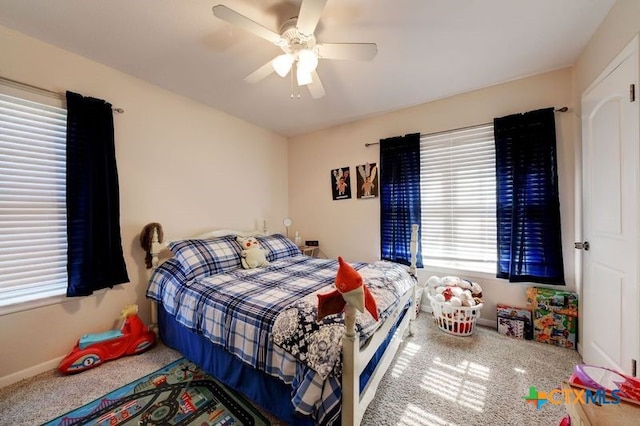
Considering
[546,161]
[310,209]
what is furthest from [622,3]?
[310,209]

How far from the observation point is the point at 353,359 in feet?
3.58

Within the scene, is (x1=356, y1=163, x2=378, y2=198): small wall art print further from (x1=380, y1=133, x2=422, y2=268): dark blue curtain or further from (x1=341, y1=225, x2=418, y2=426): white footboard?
(x1=341, y1=225, x2=418, y2=426): white footboard

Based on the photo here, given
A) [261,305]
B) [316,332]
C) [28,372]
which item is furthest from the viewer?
[28,372]

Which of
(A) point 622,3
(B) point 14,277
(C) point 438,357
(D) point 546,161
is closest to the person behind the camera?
(A) point 622,3

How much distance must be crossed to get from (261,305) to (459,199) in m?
2.46

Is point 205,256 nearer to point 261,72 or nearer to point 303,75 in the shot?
point 261,72

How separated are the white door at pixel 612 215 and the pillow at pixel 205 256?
9.64ft

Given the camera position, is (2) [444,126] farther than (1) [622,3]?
Yes

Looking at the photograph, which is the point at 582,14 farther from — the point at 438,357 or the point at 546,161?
the point at 438,357

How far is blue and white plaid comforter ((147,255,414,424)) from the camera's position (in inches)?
44.9

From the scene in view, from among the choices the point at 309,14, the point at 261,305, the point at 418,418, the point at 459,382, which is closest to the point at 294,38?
the point at 309,14

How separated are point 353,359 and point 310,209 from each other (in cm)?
296

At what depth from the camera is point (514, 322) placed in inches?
92.0

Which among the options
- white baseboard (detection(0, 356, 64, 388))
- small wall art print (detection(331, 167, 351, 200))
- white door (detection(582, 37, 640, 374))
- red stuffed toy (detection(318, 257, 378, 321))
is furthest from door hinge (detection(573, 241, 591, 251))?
white baseboard (detection(0, 356, 64, 388))
